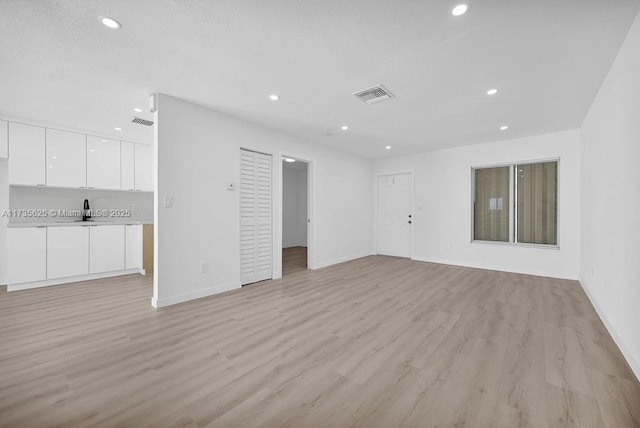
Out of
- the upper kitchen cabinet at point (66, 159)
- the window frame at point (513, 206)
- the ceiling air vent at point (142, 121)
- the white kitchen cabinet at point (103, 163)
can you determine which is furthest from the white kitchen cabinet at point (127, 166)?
the window frame at point (513, 206)

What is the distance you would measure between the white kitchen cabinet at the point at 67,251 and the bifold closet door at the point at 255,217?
2.72 metres

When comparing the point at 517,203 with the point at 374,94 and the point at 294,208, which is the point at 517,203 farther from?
the point at 294,208

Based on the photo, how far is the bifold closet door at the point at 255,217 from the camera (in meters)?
4.07

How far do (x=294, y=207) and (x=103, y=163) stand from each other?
5.41m

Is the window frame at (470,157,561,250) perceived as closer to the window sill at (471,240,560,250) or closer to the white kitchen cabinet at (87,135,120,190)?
the window sill at (471,240,560,250)

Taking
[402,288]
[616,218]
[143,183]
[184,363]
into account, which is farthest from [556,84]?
[143,183]

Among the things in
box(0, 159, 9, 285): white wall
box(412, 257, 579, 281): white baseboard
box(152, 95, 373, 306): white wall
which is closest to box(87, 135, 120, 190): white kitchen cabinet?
box(0, 159, 9, 285): white wall

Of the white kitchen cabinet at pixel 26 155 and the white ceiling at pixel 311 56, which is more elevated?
the white ceiling at pixel 311 56

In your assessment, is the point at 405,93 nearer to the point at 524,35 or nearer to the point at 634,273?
the point at 524,35

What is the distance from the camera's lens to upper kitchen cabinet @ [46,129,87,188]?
4.20m

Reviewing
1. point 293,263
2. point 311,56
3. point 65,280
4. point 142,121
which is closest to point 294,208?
point 293,263

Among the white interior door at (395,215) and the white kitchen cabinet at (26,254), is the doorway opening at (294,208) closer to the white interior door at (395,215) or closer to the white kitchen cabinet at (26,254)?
the white interior door at (395,215)

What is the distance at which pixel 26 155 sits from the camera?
4020mm

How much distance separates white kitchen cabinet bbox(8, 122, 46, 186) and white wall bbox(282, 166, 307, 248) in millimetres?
5546
